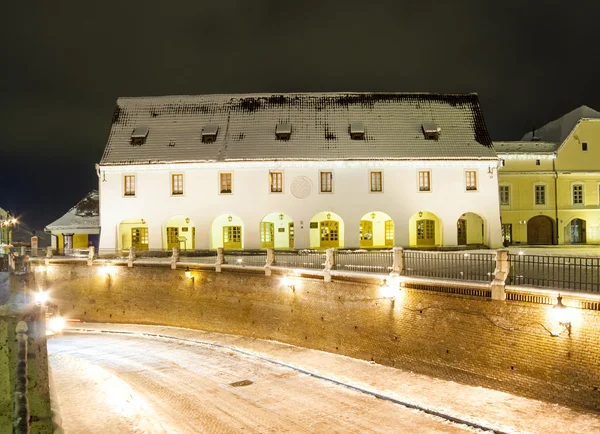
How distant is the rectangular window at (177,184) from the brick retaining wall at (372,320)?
18.4 feet

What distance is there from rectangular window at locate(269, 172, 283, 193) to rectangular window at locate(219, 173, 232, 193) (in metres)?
2.44

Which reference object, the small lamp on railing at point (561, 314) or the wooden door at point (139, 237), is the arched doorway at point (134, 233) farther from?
the small lamp on railing at point (561, 314)

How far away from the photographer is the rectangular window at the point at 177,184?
98.2ft

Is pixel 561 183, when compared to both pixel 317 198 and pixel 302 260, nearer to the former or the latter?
pixel 317 198

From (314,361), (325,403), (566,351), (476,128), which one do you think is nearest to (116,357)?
(314,361)

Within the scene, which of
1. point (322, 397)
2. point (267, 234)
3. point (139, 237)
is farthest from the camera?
point (139, 237)

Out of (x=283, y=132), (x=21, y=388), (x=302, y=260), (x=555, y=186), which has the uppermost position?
(x=283, y=132)

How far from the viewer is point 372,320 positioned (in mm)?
17422

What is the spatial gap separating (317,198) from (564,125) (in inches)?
758

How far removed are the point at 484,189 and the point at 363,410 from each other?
19.3 m

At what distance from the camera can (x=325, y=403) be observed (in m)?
13.9

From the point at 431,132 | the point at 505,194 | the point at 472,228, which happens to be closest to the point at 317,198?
the point at 431,132

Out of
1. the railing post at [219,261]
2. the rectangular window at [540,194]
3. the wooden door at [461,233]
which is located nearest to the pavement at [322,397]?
the railing post at [219,261]

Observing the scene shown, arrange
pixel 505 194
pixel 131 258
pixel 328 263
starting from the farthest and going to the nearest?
pixel 505 194, pixel 131 258, pixel 328 263
